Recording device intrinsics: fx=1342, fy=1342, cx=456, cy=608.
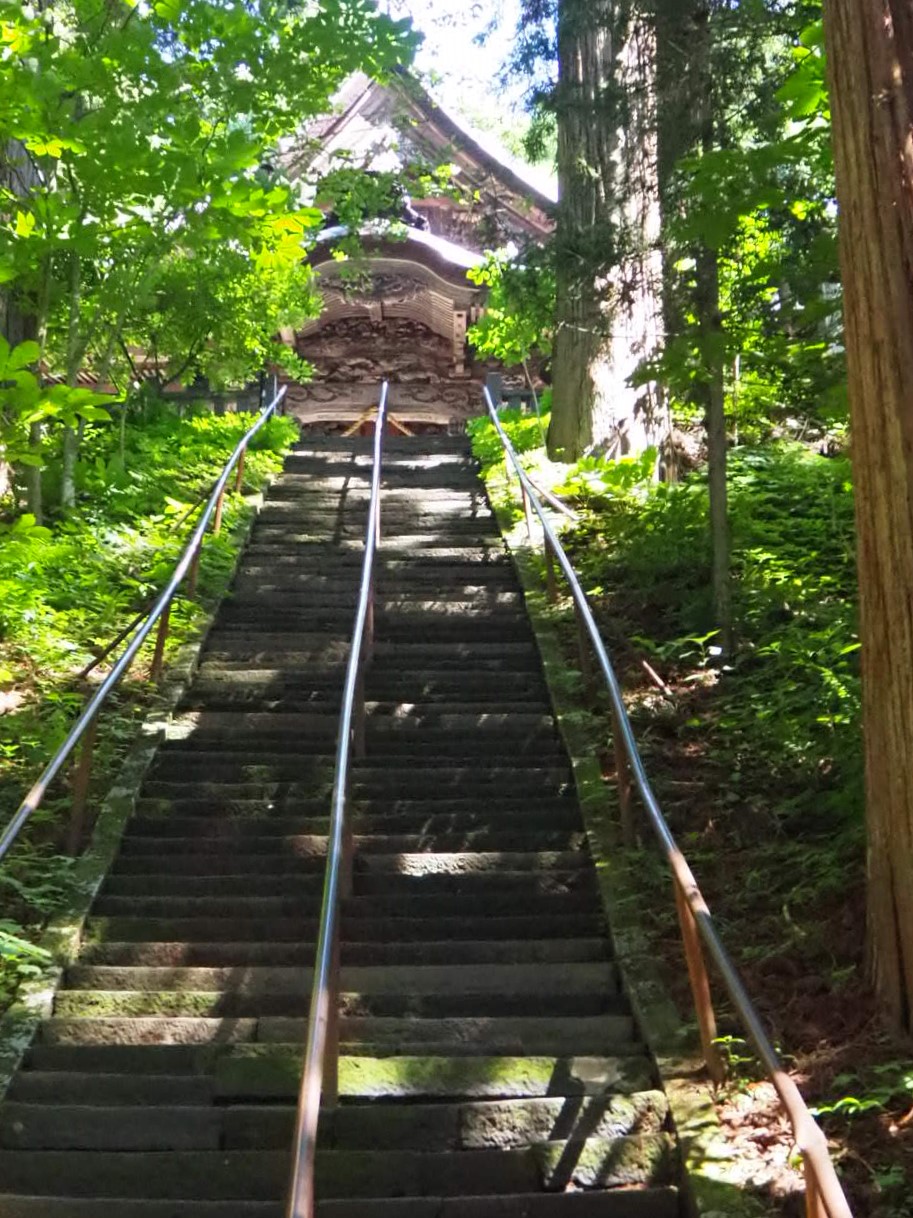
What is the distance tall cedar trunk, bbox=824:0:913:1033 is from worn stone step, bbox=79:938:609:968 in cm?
130

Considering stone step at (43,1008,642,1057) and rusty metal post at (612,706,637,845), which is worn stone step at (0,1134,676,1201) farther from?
rusty metal post at (612,706,637,845)

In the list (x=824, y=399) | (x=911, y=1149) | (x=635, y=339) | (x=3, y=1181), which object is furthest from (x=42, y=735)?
(x=635, y=339)

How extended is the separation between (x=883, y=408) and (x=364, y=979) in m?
2.72

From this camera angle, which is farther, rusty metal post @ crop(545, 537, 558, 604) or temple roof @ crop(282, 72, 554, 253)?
temple roof @ crop(282, 72, 554, 253)

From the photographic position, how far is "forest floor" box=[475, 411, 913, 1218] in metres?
3.81

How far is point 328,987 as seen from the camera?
3.43 meters

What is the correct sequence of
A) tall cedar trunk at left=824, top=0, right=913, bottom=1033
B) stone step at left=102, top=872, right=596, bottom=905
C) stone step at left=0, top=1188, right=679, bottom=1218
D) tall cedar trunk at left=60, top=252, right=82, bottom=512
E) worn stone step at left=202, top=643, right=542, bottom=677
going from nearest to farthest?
stone step at left=0, top=1188, right=679, bottom=1218 < tall cedar trunk at left=824, top=0, right=913, bottom=1033 < stone step at left=102, top=872, right=596, bottom=905 < worn stone step at left=202, top=643, right=542, bottom=677 < tall cedar trunk at left=60, top=252, right=82, bottom=512

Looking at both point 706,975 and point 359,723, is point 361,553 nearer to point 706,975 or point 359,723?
point 359,723

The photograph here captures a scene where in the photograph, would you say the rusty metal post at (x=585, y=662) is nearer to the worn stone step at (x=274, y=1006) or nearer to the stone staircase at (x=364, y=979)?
the stone staircase at (x=364, y=979)

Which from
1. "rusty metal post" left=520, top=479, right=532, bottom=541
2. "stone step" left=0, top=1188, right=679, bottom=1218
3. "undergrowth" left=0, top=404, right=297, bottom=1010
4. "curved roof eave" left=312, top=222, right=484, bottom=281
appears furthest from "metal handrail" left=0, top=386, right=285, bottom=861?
"curved roof eave" left=312, top=222, right=484, bottom=281

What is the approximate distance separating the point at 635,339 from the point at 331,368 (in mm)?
7191

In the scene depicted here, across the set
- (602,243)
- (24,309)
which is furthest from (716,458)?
(24,309)

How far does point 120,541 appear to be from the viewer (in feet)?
34.5

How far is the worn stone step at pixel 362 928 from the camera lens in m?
5.39
